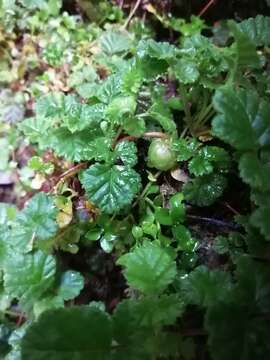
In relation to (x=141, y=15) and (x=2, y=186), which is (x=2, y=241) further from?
(x=141, y=15)

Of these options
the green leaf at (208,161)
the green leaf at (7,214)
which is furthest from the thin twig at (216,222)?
the green leaf at (7,214)

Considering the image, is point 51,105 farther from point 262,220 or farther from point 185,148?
point 262,220

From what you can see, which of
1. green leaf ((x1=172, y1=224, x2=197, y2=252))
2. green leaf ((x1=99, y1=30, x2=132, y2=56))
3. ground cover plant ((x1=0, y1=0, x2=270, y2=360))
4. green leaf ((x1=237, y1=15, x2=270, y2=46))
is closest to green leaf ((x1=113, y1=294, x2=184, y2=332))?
ground cover plant ((x1=0, y1=0, x2=270, y2=360))

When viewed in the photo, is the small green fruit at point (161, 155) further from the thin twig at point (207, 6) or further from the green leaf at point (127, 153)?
the thin twig at point (207, 6)

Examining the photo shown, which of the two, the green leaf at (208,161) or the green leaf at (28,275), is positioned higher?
the green leaf at (208,161)

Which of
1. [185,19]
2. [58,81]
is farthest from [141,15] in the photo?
[58,81]

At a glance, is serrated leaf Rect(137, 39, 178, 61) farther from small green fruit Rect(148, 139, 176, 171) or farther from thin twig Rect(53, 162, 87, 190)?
thin twig Rect(53, 162, 87, 190)

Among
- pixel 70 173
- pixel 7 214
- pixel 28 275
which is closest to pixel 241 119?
pixel 70 173
